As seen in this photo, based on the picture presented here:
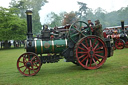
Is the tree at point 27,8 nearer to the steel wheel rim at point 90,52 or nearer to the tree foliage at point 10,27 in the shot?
the tree foliage at point 10,27

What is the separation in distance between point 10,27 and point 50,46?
63.5 feet

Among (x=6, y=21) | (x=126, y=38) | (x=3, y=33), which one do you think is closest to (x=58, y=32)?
(x=126, y=38)

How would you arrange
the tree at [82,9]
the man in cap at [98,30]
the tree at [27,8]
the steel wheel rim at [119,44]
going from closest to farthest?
the man in cap at [98,30]
the steel wheel rim at [119,44]
the tree at [27,8]
the tree at [82,9]

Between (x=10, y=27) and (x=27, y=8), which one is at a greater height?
(x=27, y=8)

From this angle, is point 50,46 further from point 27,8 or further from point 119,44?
point 27,8

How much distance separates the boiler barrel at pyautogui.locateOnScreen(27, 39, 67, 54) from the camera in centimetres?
539

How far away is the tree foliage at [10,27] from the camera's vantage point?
22.3 m

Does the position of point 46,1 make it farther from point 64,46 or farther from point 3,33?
point 64,46

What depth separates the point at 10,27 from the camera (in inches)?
910

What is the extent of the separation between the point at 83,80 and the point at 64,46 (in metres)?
1.77

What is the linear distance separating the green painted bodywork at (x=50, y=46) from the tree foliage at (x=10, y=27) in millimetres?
17980

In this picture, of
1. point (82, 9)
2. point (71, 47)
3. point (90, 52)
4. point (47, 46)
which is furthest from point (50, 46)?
point (82, 9)

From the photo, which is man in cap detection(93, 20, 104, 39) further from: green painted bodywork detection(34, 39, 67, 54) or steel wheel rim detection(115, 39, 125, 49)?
steel wheel rim detection(115, 39, 125, 49)

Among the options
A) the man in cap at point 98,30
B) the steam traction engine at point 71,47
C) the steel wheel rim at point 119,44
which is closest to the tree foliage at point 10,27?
the steel wheel rim at point 119,44
